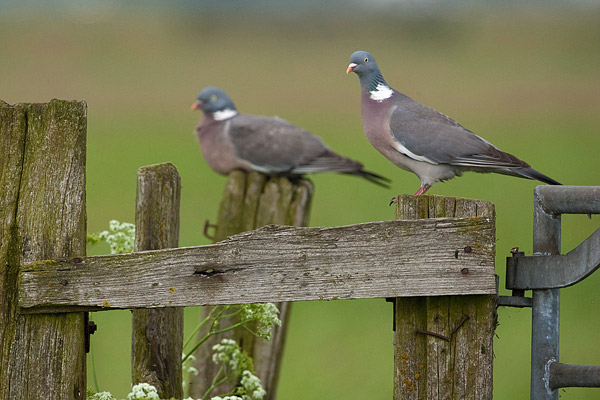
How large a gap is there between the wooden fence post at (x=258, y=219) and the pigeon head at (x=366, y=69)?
955mm

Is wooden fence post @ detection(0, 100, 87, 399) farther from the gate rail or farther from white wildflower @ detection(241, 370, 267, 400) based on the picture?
the gate rail

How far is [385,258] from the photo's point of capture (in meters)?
2.89

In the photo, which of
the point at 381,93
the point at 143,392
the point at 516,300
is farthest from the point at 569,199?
the point at 381,93

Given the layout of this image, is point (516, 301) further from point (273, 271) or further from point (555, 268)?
point (273, 271)

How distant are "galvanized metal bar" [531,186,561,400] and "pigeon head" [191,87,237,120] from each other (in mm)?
5606

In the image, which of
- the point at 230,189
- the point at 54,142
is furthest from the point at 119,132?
the point at 54,142

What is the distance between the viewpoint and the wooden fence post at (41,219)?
290 centimetres

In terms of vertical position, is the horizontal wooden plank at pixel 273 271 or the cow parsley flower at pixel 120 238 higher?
the cow parsley flower at pixel 120 238

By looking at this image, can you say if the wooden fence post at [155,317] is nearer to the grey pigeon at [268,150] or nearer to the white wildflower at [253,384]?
the white wildflower at [253,384]

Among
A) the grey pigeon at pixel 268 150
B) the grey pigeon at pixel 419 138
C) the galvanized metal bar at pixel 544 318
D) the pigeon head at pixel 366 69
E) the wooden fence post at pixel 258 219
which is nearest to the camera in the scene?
the galvanized metal bar at pixel 544 318

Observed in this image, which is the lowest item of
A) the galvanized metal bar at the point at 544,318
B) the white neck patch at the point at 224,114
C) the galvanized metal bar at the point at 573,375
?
→ the galvanized metal bar at the point at 573,375

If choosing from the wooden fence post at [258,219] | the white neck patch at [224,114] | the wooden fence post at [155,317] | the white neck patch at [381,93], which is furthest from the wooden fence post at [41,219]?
the white neck patch at [224,114]

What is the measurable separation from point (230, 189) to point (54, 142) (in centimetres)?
279

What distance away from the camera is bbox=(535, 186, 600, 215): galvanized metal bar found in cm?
295
